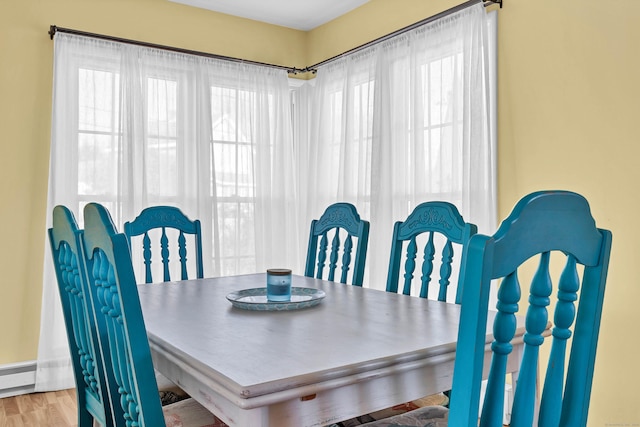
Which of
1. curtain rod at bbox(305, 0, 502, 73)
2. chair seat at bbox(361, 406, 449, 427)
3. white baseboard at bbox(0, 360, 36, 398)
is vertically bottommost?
white baseboard at bbox(0, 360, 36, 398)

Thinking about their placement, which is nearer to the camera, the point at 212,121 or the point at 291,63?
the point at 212,121

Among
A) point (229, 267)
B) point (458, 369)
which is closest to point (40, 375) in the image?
point (229, 267)

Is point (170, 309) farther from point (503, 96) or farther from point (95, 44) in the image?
point (95, 44)

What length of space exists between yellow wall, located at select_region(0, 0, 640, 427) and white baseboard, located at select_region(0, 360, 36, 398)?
0.19 ft

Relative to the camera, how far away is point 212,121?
150 inches

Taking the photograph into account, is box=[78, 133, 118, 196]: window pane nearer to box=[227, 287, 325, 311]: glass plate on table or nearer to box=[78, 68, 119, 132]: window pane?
box=[78, 68, 119, 132]: window pane

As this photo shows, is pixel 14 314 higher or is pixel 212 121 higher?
pixel 212 121

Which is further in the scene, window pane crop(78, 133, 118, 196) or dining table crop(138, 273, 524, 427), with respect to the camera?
window pane crop(78, 133, 118, 196)

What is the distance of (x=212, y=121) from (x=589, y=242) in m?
3.17

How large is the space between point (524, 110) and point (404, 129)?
0.79 metres

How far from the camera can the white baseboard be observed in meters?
3.12

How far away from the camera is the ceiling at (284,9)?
3768 mm

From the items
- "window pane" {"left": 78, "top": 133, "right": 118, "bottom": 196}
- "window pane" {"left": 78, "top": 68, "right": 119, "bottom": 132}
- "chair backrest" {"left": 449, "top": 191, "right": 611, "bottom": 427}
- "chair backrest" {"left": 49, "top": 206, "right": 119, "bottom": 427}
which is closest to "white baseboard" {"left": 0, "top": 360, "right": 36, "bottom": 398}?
"window pane" {"left": 78, "top": 133, "right": 118, "bottom": 196}

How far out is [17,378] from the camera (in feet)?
10.3
